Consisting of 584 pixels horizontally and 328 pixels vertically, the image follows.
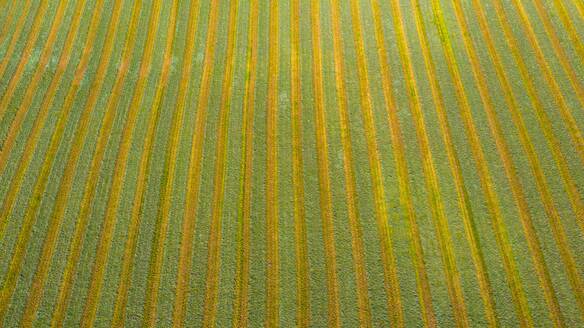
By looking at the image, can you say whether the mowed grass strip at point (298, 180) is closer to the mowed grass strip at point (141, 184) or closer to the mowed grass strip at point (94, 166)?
the mowed grass strip at point (141, 184)

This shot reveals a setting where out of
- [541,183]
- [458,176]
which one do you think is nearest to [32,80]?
[458,176]

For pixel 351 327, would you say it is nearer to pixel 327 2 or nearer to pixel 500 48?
Result: pixel 500 48

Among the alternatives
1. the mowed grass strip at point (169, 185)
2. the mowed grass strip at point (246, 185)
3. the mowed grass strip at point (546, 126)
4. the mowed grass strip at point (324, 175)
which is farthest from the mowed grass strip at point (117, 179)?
the mowed grass strip at point (546, 126)

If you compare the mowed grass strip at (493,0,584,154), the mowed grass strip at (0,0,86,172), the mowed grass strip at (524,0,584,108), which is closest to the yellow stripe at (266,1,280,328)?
the mowed grass strip at (0,0,86,172)

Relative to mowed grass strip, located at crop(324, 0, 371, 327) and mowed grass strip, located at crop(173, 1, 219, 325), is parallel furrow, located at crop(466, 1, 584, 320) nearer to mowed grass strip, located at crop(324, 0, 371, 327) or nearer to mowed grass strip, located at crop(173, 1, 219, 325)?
mowed grass strip, located at crop(324, 0, 371, 327)

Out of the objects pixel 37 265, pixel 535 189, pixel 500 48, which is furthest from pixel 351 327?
pixel 500 48

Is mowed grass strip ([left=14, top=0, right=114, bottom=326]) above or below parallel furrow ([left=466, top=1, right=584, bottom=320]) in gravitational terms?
above
